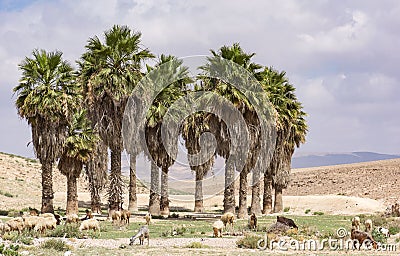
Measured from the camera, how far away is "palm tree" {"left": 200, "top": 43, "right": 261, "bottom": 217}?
117 feet

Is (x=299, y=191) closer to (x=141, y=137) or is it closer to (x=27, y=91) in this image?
(x=141, y=137)

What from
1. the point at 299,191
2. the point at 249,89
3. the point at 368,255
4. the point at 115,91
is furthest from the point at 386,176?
the point at 368,255

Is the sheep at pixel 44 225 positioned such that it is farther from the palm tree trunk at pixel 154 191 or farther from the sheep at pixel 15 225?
the palm tree trunk at pixel 154 191

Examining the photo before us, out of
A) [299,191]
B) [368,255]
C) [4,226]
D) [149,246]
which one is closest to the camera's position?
[368,255]

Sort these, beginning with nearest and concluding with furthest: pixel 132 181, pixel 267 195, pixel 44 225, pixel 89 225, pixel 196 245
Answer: pixel 196 245, pixel 44 225, pixel 89 225, pixel 132 181, pixel 267 195

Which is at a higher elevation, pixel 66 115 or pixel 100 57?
pixel 100 57

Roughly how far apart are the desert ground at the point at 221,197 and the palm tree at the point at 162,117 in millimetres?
4459

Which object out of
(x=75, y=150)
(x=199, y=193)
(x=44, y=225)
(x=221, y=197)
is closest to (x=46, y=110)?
(x=75, y=150)

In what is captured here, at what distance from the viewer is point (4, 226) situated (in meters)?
22.9

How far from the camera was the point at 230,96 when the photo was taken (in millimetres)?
35562

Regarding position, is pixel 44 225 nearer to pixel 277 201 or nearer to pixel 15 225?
pixel 15 225

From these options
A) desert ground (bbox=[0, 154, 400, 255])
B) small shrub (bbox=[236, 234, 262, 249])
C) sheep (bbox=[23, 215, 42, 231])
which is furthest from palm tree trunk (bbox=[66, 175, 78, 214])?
small shrub (bbox=[236, 234, 262, 249])

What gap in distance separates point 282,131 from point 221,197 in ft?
95.5

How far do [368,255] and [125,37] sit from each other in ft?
74.9
